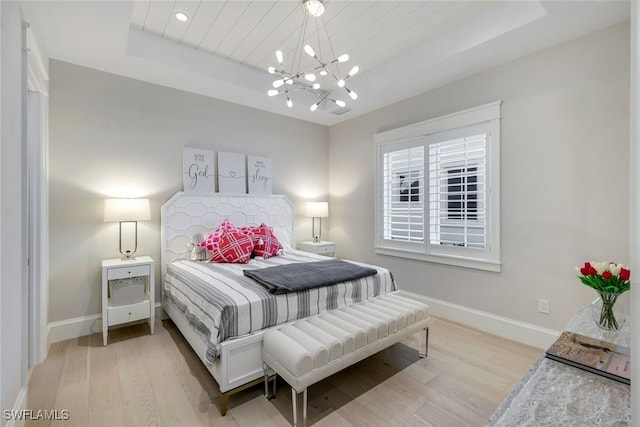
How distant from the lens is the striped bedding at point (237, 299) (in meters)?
2.03

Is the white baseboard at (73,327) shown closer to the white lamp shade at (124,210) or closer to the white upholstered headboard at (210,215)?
the white upholstered headboard at (210,215)

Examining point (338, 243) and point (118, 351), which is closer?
point (118, 351)

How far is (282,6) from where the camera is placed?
259 centimetres

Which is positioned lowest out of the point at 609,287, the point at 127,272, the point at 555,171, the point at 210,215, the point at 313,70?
the point at 127,272

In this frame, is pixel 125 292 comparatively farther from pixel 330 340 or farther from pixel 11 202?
pixel 330 340

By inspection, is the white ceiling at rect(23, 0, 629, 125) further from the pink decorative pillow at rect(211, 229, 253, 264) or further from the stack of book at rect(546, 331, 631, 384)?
the stack of book at rect(546, 331, 631, 384)

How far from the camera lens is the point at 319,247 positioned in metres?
4.47

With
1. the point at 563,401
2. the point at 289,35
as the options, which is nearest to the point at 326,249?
the point at 289,35

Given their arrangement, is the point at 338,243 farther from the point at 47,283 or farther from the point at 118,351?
the point at 47,283

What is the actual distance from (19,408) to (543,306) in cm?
389

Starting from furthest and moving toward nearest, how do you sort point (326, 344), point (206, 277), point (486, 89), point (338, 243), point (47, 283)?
point (338, 243), point (486, 89), point (47, 283), point (206, 277), point (326, 344)

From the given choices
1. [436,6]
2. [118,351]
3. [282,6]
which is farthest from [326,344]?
[436,6]

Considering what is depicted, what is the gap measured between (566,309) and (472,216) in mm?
1112

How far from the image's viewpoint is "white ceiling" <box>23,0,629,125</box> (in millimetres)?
2398
